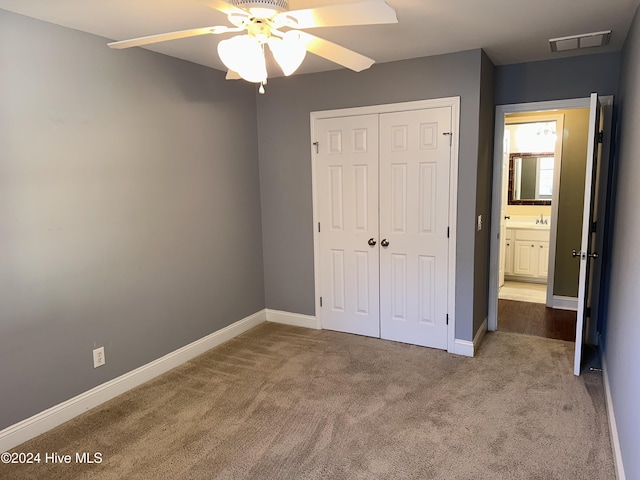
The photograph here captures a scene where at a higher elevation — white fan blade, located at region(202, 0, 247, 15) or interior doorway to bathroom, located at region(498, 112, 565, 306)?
white fan blade, located at region(202, 0, 247, 15)

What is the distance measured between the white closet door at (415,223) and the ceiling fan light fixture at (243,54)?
1.96m

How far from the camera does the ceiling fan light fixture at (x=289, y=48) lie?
1717mm

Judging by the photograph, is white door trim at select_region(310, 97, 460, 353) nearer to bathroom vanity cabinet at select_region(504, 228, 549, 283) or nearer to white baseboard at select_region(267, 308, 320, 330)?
white baseboard at select_region(267, 308, 320, 330)

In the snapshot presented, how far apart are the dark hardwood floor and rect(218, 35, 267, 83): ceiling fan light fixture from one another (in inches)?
137

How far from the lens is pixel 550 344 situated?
3693 mm

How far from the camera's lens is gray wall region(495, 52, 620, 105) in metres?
3.39

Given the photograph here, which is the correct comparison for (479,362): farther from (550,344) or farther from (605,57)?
(605,57)

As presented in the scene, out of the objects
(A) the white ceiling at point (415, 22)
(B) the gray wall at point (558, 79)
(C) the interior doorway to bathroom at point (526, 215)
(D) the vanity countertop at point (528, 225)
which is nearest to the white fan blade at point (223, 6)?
(A) the white ceiling at point (415, 22)

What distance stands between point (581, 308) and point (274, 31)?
2.73 metres

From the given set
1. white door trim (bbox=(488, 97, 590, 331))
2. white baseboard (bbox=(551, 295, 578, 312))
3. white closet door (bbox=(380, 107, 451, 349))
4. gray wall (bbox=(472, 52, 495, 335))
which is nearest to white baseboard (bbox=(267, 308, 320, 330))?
white closet door (bbox=(380, 107, 451, 349))

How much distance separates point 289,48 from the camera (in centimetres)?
174

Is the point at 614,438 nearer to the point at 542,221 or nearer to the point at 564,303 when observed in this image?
the point at 564,303

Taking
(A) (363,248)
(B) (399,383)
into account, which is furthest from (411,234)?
(B) (399,383)

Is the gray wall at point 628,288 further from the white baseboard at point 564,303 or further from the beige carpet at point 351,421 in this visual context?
the white baseboard at point 564,303
